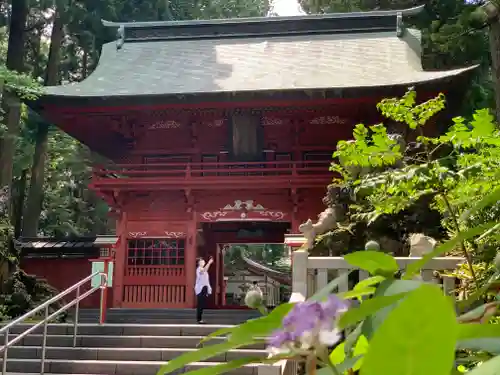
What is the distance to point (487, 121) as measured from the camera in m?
3.49

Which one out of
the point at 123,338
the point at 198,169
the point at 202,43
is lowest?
the point at 123,338

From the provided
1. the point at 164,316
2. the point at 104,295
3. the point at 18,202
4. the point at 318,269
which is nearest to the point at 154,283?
the point at 164,316

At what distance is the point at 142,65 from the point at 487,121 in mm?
12998

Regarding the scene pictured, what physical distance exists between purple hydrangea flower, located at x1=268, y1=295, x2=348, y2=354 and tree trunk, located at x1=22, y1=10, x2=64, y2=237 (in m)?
18.2

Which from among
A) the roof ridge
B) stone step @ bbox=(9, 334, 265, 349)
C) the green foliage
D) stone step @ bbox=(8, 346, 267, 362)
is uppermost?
the roof ridge

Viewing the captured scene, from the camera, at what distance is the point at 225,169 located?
1260 centimetres

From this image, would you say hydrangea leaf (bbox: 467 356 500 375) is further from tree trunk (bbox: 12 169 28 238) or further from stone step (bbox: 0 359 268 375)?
tree trunk (bbox: 12 169 28 238)

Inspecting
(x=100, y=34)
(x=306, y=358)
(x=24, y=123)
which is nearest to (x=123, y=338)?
(x=306, y=358)

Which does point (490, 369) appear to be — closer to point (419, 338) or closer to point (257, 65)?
point (419, 338)

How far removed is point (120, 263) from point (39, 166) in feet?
24.8

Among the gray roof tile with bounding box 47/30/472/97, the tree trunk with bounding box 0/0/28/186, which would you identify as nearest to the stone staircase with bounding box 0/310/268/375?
the gray roof tile with bounding box 47/30/472/97

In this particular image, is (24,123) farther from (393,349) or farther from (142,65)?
(393,349)

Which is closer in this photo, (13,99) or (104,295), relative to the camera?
(104,295)

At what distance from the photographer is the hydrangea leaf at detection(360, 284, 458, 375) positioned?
0.58 m
